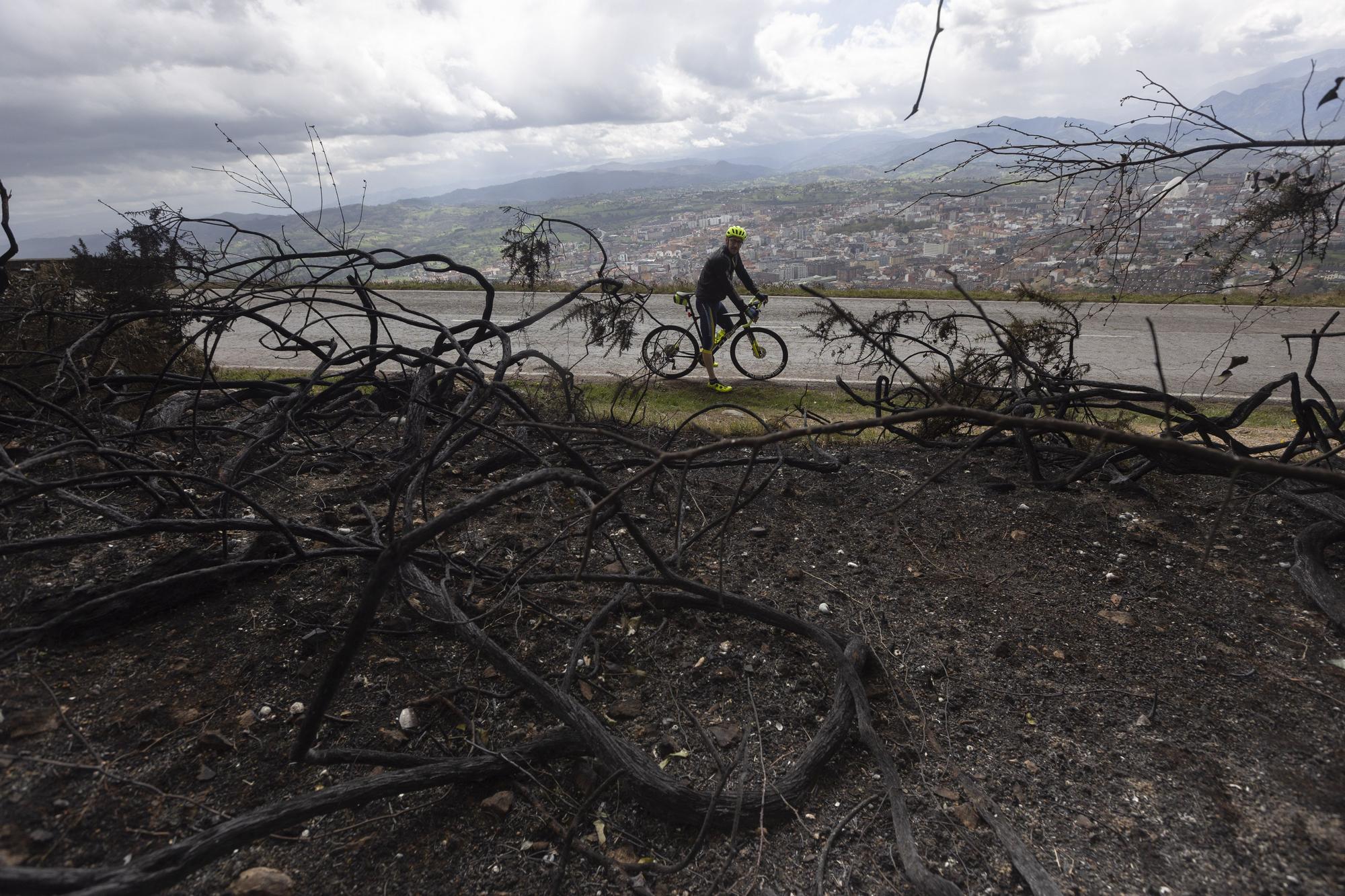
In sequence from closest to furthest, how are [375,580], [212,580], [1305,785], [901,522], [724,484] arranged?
[375,580] < [1305,785] < [212,580] < [901,522] < [724,484]

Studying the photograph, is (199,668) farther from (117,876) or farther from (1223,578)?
(1223,578)

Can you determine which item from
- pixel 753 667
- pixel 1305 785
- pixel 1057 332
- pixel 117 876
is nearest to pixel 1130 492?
pixel 1057 332

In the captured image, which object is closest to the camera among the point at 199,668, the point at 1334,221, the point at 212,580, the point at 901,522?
the point at 199,668

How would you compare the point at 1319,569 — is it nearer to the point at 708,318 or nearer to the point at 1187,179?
the point at 1187,179

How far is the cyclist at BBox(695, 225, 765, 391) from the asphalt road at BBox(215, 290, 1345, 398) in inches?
22.2

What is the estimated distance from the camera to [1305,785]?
2.02 m

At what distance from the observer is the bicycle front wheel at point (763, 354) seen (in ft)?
28.3

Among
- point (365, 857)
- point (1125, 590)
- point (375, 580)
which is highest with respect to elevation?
point (375, 580)

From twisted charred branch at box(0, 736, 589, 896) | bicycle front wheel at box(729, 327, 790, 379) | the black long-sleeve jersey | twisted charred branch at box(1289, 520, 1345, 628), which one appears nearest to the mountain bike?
bicycle front wheel at box(729, 327, 790, 379)

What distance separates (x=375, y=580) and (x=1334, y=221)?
444cm

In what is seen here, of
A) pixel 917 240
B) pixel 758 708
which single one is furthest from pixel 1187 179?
pixel 917 240

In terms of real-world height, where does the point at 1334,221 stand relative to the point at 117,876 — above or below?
above

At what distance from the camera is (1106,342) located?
35.0ft

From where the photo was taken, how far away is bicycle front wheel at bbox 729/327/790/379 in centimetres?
864
